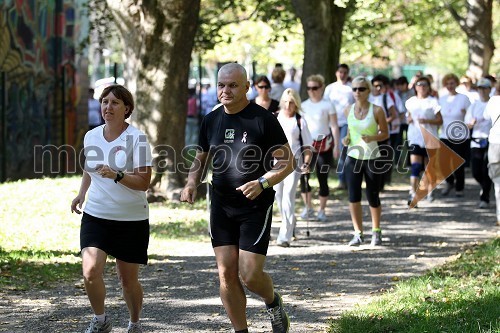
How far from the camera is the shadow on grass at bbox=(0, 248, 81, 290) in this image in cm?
1023

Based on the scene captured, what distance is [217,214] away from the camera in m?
7.57

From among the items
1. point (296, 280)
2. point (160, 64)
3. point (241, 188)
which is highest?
point (160, 64)

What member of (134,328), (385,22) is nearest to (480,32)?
(385,22)

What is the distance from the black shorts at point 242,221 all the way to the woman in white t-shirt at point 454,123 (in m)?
11.4

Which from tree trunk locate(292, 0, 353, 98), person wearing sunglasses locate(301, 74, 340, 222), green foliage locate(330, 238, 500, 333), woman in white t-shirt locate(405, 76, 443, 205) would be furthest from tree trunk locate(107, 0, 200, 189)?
green foliage locate(330, 238, 500, 333)

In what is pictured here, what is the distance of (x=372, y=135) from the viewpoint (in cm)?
1309

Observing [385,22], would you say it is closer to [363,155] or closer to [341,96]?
[341,96]

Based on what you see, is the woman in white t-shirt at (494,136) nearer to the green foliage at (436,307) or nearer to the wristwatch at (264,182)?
the green foliage at (436,307)

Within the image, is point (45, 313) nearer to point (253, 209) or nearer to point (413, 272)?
point (253, 209)

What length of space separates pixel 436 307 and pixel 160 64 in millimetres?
10073

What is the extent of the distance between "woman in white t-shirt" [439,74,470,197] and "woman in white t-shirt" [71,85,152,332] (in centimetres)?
1153

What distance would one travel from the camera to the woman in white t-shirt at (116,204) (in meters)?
7.50

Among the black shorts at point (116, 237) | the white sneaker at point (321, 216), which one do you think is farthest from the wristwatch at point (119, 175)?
the white sneaker at point (321, 216)

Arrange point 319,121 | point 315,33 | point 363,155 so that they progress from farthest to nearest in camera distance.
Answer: point 315,33 → point 319,121 → point 363,155
